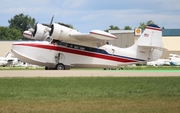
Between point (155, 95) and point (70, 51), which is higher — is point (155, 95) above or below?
below

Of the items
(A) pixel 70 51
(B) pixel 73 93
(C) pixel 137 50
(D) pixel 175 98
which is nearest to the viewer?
(D) pixel 175 98

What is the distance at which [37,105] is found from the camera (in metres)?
13.1

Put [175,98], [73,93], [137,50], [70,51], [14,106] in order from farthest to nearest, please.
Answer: [137,50] → [70,51] → [73,93] → [175,98] → [14,106]

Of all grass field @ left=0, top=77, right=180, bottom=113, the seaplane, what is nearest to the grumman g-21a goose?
the seaplane

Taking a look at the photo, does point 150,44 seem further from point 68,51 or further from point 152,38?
point 68,51

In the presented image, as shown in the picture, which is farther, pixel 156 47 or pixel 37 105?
pixel 156 47

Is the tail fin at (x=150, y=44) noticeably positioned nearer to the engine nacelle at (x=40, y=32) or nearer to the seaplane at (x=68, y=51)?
the seaplane at (x=68, y=51)

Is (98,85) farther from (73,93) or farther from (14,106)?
(14,106)

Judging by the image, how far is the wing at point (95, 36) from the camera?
114 feet

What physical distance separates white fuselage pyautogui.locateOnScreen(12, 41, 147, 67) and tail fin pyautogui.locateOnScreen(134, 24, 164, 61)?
258 cm

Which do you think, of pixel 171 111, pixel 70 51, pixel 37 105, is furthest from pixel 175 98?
pixel 70 51

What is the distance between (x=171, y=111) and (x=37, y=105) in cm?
411

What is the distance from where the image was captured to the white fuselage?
36.8m

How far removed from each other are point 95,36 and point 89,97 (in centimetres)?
2018
